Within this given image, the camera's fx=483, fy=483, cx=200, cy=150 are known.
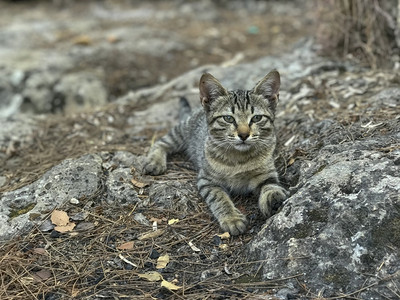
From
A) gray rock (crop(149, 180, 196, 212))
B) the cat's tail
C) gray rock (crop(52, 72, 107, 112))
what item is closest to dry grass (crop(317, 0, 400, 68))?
the cat's tail

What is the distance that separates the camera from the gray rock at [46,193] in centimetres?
415

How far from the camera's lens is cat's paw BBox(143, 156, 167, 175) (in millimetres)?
4873

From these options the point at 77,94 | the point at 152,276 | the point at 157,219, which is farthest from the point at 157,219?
the point at 77,94

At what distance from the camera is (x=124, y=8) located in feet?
46.7

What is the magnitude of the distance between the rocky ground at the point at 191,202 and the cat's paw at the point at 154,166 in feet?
0.31

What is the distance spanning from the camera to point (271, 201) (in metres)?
3.96

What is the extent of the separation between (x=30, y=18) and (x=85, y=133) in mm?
8269

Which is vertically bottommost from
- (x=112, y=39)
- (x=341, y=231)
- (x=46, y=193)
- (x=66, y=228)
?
(x=66, y=228)

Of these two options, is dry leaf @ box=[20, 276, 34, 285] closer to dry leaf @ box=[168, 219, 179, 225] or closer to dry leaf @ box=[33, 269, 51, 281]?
dry leaf @ box=[33, 269, 51, 281]

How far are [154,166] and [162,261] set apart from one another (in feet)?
4.52

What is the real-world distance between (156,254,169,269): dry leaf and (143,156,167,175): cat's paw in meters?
1.27

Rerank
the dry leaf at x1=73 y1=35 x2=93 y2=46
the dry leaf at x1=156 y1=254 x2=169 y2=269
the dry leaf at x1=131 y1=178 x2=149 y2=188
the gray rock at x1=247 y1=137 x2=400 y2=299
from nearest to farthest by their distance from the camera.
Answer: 1. the gray rock at x1=247 y1=137 x2=400 y2=299
2. the dry leaf at x1=156 y1=254 x2=169 y2=269
3. the dry leaf at x1=131 y1=178 x2=149 y2=188
4. the dry leaf at x1=73 y1=35 x2=93 y2=46

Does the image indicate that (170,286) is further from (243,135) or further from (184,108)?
(184,108)

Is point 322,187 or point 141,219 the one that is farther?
point 141,219
